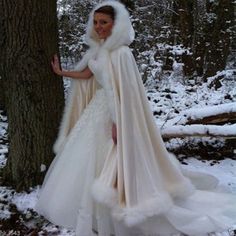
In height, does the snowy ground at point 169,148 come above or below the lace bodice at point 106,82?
below

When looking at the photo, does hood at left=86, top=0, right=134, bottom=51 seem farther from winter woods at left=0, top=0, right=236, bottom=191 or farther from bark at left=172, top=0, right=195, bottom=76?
bark at left=172, top=0, right=195, bottom=76

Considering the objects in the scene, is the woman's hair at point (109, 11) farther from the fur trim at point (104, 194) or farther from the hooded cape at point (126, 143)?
the fur trim at point (104, 194)

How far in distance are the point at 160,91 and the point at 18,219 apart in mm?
4864

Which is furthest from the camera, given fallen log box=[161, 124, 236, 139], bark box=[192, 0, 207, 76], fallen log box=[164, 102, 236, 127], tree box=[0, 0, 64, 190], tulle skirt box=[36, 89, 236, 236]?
bark box=[192, 0, 207, 76]

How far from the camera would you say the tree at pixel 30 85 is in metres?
4.20

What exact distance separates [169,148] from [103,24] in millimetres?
2718

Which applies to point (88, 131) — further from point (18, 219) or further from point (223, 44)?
point (223, 44)

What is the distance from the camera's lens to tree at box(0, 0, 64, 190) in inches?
165

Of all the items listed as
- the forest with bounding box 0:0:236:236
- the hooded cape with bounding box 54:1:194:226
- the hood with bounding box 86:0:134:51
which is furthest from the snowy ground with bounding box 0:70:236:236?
the hood with bounding box 86:0:134:51

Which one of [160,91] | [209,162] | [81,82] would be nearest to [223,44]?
[160,91]

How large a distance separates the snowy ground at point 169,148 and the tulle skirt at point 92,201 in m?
0.19

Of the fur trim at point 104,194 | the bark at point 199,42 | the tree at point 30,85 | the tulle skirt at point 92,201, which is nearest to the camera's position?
the fur trim at point 104,194

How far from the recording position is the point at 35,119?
4.40 meters

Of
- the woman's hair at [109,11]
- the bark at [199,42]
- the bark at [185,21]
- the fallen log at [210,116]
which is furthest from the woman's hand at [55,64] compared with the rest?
the bark at [185,21]
